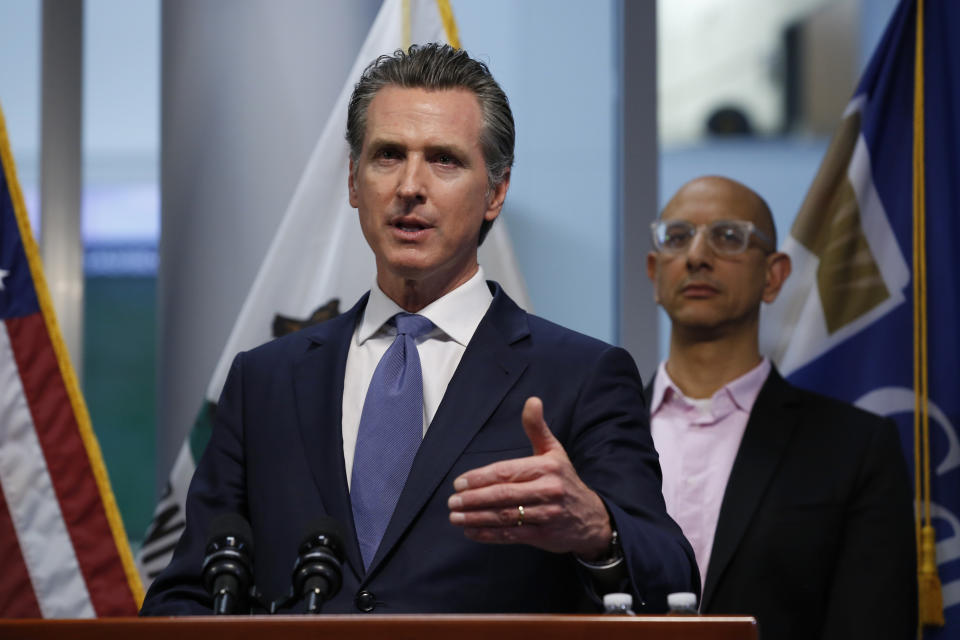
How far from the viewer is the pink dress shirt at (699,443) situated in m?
2.82

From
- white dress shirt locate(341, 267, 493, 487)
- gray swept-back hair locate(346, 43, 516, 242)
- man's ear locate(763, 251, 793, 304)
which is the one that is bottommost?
white dress shirt locate(341, 267, 493, 487)

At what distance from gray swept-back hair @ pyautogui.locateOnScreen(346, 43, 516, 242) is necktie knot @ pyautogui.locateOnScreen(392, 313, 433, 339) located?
0.85 ft

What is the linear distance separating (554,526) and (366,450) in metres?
0.47

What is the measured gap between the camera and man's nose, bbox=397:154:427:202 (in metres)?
1.85

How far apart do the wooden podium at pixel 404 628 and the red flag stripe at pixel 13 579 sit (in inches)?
83.9

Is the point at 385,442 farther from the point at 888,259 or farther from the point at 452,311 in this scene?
the point at 888,259

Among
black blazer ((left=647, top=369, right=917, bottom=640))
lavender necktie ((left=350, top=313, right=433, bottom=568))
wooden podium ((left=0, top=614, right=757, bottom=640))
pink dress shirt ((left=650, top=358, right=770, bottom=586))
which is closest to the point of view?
wooden podium ((left=0, top=614, right=757, bottom=640))

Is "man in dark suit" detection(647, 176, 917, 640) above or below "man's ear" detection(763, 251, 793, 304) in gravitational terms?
below

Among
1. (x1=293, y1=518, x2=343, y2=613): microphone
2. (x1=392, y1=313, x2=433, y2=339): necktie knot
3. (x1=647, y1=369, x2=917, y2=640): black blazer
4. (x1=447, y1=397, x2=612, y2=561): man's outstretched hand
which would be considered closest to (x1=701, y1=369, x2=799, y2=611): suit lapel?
(x1=647, y1=369, x2=917, y2=640): black blazer

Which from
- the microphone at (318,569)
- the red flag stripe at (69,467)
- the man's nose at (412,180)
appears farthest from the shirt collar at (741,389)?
the microphone at (318,569)

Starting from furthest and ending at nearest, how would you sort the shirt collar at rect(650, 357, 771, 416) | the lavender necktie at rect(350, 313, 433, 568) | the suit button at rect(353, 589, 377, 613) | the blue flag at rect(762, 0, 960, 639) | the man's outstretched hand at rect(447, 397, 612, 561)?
the blue flag at rect(762, 0, 960, 639)
the shirt collar at rect(650, 357, 771, 416)
the lavender necktie at rect(350, 313, 433, 568)
the suit button at rect(353, 589, 377, 613)
the man's outstretched hand at rect(447, 397, 612, 561)

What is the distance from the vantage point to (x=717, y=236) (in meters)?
3.09

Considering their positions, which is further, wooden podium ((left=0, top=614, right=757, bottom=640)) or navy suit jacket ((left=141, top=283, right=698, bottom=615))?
navy suit jacket ((left=141, top=283, right=698, bottom=615))

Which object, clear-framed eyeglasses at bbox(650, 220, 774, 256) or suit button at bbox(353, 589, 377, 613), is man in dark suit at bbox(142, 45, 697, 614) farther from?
clear-framed eyeglasses at bbox(650, 220, 774, 256)
